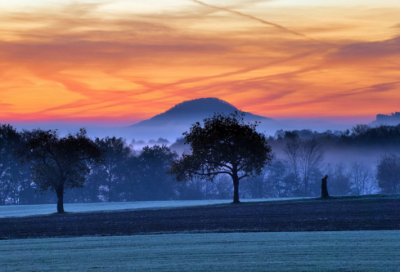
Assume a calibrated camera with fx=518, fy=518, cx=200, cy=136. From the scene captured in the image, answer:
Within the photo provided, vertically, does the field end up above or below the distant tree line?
below

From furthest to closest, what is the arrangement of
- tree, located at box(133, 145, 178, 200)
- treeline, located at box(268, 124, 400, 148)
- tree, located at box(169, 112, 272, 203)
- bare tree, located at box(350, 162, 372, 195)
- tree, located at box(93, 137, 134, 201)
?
treeline, located at box(268, 124, 400, 148) → bare tree, located at box(350, 162, 372, 195) → tree, located at box(133, 145, 178, 200) → tree, located at box(93, 137, 134, 201) → tree, located at box(169, 112, 272, 203)

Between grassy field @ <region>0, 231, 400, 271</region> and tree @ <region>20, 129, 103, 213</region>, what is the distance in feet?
104

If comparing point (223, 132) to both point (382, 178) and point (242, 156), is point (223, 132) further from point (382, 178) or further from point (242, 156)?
point (382, 178)

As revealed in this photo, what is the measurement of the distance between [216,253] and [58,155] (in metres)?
41.8

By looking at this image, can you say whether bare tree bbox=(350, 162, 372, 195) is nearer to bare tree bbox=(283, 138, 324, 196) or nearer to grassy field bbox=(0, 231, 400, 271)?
bare tree bbox=(283, 138, 324, 196)

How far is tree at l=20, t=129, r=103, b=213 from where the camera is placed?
190 ft

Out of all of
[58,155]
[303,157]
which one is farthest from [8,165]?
[303,157]

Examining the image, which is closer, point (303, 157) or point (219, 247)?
point (219, 247)

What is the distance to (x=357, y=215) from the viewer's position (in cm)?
3578

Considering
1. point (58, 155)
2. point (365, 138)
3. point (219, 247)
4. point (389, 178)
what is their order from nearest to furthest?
point (219, 247)
point (58, 155)
point (389, 178)
point (365, 138)

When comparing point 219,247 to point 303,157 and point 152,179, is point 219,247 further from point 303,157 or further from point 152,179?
point 303,157

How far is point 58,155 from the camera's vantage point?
5784cm

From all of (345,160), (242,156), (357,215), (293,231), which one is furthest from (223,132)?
(345,160)

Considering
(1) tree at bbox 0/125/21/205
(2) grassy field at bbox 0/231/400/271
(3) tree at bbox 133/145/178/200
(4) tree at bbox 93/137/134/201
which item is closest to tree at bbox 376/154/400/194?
(3) tree at bbox 133/145/178/200
